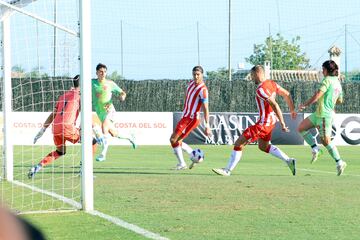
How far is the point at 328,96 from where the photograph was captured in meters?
15.1

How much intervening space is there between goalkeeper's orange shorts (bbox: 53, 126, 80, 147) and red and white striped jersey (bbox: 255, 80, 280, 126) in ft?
10.2

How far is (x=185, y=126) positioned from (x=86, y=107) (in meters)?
7.46

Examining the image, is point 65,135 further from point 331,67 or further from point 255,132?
point 331,67

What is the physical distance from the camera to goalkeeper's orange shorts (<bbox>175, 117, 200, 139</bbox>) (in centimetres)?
1564

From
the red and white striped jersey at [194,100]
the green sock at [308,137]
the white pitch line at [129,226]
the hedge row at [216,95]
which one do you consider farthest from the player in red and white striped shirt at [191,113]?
the hedge row at [216,95]

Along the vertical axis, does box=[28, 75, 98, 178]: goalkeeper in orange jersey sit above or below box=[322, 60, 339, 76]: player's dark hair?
below

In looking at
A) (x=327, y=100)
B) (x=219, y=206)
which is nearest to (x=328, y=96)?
(x=327, y=100)

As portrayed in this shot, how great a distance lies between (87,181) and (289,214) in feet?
6.70

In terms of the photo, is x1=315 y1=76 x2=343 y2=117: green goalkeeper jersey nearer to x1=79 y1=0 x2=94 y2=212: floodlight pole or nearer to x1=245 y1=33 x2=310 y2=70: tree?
x1=79 y1=0 x2=94 y2=212: floodlight pole

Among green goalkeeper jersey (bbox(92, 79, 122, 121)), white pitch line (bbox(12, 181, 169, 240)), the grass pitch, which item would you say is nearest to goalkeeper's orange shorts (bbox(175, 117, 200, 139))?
the grass pitch

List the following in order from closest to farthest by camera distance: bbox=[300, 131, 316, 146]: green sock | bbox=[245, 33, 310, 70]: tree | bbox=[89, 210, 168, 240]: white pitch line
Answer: bbox=[89, 210, 168, 240]: white pitch line, bbox=[300, 131, 316, 146]: green sock, bbox=[245, 33, 310, 70]: tree

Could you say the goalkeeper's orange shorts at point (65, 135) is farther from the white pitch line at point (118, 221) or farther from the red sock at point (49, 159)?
the white pitch line at point (118, 221)

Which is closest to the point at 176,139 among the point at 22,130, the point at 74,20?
the point at 74,20

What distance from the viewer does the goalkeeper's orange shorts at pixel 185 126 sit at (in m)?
15.6
